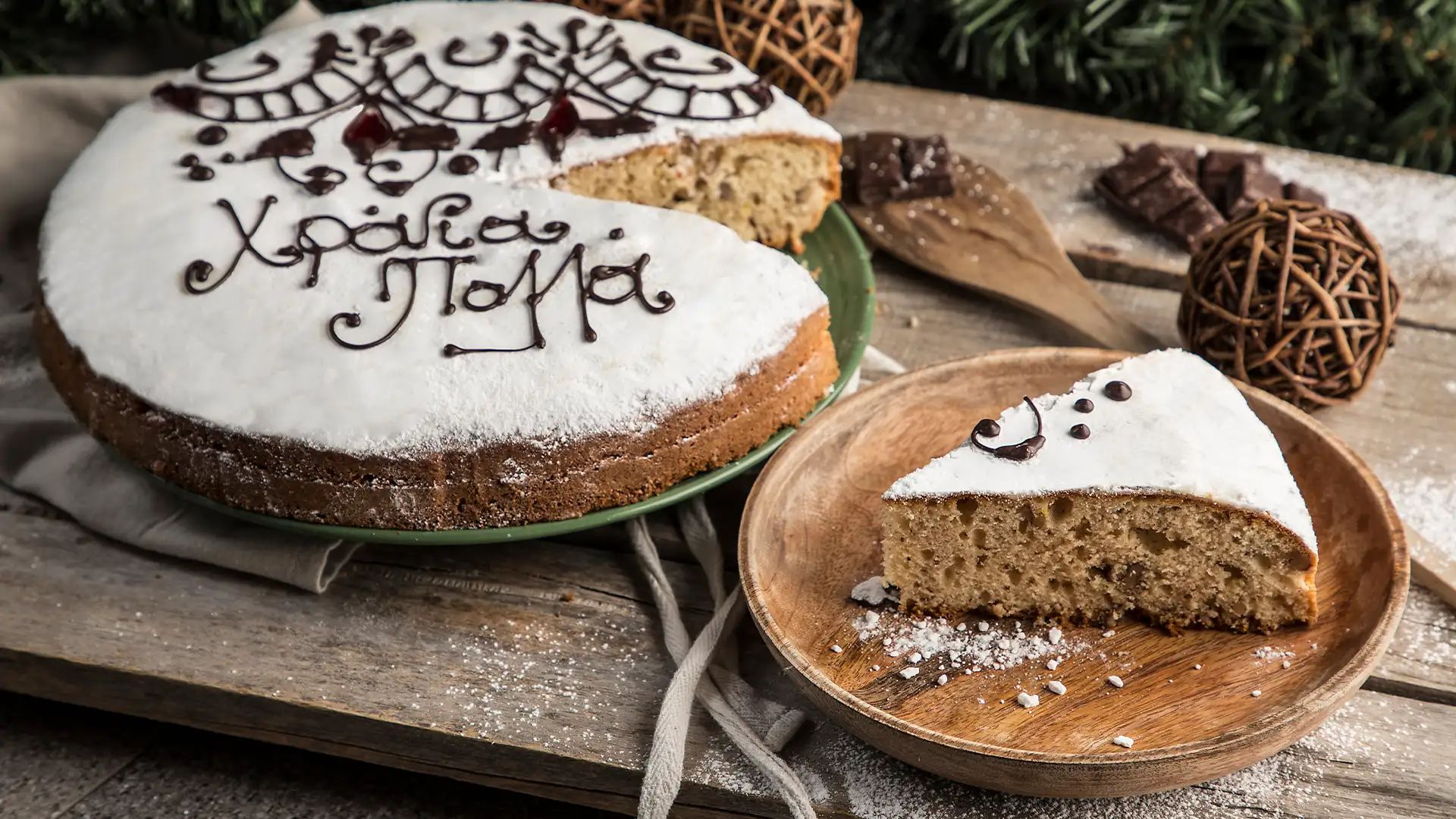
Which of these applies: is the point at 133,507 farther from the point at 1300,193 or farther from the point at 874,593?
the point at 1300,193

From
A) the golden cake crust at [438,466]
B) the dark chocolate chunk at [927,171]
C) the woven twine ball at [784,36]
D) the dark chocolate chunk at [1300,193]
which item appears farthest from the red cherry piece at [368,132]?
the dark chocolate chunk at [1300,193]

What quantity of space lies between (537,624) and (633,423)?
0.42 metres

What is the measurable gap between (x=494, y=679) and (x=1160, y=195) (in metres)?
2.18

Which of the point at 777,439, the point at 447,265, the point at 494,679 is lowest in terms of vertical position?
the point at 494,679

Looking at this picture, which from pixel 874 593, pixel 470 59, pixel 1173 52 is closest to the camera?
pixel 874 593

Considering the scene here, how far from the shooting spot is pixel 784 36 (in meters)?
3.58

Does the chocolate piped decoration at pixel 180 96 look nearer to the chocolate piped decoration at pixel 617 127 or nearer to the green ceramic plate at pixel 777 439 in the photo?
the chocolate piped decoration at pixel 617 127

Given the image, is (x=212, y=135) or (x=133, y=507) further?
(x=212, y=135)

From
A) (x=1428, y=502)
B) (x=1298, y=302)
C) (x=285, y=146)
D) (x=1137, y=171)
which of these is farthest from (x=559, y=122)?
(x=1428, y=502)

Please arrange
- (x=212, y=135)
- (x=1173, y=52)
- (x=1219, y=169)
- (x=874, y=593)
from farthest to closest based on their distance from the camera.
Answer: (x=1173, y=52), (x=1219, y=169), (x=212, y=135), (x=874, y=593)

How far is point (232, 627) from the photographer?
8.11 feet

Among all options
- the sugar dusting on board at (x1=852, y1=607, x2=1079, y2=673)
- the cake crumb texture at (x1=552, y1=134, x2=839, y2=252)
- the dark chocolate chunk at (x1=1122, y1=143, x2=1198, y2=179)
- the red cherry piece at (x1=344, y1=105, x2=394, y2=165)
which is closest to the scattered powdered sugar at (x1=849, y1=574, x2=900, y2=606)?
the sugar dusting on board at (x1=852, y1=607, x2=1079, y2=673)

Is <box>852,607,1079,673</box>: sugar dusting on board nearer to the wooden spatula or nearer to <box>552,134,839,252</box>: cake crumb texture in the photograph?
the wooden spatula

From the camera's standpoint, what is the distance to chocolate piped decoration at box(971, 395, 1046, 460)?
226cm
